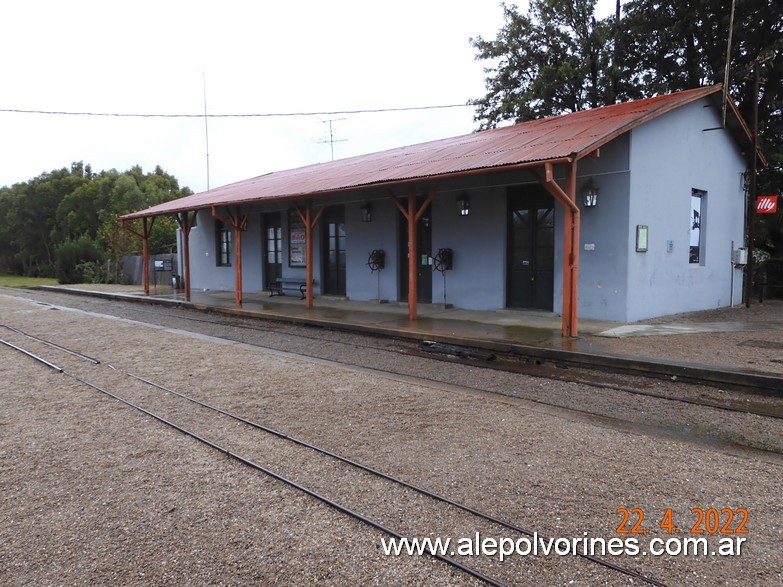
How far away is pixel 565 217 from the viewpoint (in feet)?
29.7

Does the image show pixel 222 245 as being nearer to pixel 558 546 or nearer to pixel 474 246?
pixel 474 246

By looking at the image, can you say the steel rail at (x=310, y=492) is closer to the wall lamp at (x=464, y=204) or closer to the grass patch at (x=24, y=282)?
the wall lamp at (x=464, y=204)

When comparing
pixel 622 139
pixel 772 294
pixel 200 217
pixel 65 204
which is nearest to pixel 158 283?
pixel 200 217

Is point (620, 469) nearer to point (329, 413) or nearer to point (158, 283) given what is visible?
point (329, 413)

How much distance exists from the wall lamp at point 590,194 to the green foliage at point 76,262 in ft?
89.0

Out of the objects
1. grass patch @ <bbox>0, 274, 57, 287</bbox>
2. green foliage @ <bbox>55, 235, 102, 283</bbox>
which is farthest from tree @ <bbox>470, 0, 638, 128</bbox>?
grass patch @ <bbox>0, 274, 57, 287</bbox>

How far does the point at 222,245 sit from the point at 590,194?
14.2 meters

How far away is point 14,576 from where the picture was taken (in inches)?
106

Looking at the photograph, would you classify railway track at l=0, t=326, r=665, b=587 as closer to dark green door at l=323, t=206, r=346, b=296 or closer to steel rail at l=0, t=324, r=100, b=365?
steel rail at l=0, t=324, r=100, b=365

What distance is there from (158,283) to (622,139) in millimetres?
20664

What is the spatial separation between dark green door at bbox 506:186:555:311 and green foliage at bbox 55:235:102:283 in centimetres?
2539

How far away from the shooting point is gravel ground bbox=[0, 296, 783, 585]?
9.06ft

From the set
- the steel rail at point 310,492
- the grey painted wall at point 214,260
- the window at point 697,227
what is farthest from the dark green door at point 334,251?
the steel rail at point 310,492

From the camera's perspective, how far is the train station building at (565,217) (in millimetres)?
10102
